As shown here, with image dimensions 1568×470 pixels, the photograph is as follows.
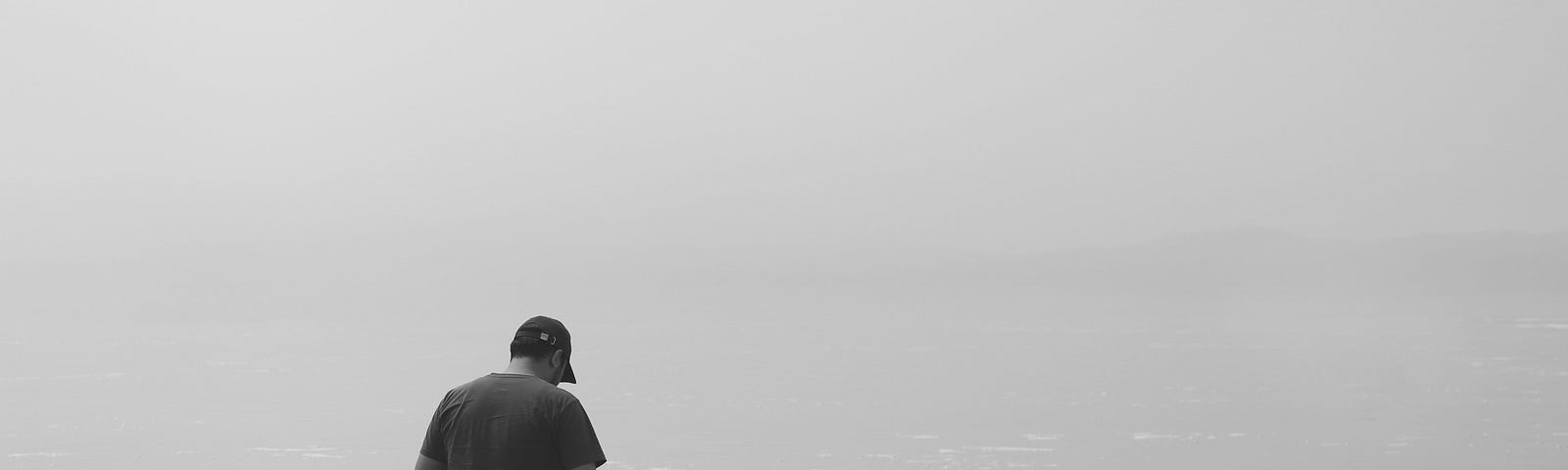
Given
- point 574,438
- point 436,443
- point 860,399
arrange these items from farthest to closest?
point 860,399, point 436,443, point 574,438

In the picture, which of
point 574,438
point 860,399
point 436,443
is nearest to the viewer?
point 574,438

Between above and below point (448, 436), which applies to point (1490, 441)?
below

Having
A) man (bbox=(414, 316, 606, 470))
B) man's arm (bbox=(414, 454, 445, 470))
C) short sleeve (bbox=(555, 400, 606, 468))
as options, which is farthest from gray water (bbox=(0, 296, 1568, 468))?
short sleeve (bbox=(555, 400, 606, 468))

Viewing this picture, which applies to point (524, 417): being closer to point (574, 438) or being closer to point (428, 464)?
point (574, 438)

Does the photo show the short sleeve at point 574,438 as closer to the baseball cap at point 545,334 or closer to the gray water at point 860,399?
the baseball cap at point 545,334

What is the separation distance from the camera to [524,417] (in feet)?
9.98

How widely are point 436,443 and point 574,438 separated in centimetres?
40

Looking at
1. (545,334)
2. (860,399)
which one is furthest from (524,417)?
(860,399)

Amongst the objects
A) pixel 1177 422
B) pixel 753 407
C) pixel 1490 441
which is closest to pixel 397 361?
pixel 753 407

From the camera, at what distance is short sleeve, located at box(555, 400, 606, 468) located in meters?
3.00

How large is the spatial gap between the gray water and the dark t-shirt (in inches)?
1148

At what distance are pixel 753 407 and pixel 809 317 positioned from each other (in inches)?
4430

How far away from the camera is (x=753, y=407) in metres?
51.2

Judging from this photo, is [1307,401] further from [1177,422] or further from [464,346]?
[464,346]
